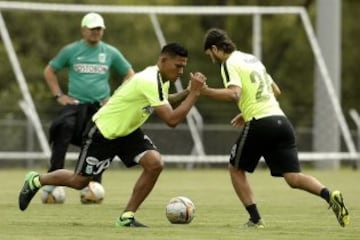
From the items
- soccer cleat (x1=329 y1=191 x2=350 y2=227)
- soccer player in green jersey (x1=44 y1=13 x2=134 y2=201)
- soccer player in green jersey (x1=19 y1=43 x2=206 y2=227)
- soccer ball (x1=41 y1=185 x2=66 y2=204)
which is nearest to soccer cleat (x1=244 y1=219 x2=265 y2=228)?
soccer cleat (x1=329 y1=191 x2=350 y2=227)

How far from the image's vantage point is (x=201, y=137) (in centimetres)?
3136

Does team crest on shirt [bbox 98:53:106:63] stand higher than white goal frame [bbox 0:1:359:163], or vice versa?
team crest on shirt [bbox 98:53:106:63]

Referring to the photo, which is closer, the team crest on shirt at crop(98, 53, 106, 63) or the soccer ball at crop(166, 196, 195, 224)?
the soccer ball at crop(166, 196, 195, 224)

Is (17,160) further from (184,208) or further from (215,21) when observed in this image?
(184,208)

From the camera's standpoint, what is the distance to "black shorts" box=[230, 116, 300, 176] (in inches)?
511

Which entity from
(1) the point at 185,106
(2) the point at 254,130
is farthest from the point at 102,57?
(1) the point at 185,106

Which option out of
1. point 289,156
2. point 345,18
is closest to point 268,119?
point 289,156

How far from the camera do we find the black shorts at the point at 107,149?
43.3 ft

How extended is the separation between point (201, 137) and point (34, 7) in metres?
6.00

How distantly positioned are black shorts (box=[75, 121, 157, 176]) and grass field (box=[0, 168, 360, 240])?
23.5 inches

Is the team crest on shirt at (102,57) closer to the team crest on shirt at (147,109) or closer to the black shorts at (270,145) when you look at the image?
the team crest on shirt at (147,109)

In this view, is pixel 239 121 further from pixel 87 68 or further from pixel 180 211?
pixel 87 68

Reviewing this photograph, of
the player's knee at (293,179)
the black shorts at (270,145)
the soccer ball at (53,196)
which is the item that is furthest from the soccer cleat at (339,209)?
the soccer ball at (53,196)

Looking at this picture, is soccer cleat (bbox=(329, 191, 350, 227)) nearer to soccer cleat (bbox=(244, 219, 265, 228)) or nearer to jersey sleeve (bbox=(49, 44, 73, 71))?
soccer cleat (bbox=(244, 219, 265, 228))
